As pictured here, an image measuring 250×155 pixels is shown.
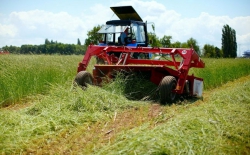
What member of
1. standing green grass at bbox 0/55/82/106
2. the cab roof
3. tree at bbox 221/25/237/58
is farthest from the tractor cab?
tree at bbox 221/25/237/58

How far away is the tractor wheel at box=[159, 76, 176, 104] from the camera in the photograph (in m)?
6.51

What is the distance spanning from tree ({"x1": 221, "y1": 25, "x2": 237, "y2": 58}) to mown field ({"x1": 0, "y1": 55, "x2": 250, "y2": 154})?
111 feet

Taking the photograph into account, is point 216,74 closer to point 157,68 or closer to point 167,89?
point 157,68

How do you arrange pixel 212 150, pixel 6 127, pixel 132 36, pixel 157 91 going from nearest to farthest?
pixel 212 150 < pixel 6 127 < pixel 157 91 < pixel 132 36

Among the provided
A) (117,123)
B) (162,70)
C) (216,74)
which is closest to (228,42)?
(216,74)

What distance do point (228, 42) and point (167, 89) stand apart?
115 feet

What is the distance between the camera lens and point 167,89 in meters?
6.48

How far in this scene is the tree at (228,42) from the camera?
39.5m

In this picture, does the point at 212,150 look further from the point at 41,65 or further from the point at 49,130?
the point at 41,65

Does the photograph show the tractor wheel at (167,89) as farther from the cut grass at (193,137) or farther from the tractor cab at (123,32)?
the tractor cab at (123,32)

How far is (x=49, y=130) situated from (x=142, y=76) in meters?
3.36

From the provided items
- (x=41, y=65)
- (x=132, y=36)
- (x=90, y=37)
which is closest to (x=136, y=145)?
(x=41, y=65)

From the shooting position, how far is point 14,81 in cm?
792

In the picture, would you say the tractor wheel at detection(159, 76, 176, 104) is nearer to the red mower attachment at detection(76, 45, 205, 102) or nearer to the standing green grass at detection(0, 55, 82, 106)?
the red mower attachment at detection(76, 45, 205, 102)
